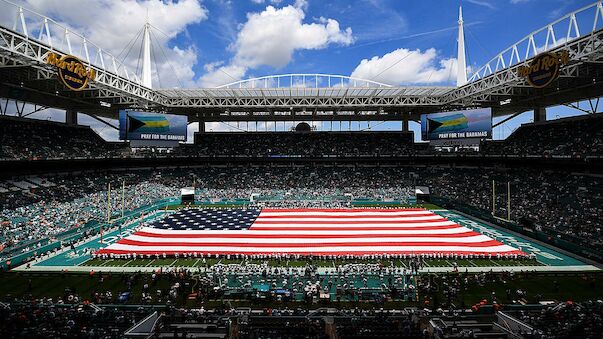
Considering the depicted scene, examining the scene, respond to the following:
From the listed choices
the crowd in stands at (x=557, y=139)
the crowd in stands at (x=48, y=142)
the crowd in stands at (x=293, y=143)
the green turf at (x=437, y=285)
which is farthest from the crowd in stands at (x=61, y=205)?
the crowd in stands at (x=557, y=139)

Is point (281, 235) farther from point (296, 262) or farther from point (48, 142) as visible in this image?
point (48, 142)

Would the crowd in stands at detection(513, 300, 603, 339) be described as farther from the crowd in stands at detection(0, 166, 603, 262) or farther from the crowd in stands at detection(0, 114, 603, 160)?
the crowd in stands at detection(0, 114, 603, 160)

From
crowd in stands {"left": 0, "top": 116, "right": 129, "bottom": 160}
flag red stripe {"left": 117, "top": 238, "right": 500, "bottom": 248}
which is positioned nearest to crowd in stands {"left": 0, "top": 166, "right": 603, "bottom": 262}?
crowd in stands {"left": 0, "top": 116, "right": 129, "bottom": 160}

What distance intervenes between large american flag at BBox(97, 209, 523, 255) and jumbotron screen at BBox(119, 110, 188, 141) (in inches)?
471

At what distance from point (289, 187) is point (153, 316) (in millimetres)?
36443

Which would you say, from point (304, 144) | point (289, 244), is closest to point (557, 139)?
point (304, 144)

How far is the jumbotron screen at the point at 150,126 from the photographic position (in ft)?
A: 124

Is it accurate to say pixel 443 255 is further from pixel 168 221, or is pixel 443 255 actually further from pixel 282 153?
pixel 282 153

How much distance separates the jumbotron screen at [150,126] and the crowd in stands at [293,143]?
326 inches

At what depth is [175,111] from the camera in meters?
48.0

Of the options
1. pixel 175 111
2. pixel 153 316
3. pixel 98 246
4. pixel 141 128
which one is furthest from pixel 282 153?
pixel 153 316

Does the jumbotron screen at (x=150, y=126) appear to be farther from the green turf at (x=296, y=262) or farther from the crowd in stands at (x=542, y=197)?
the crowd in stands at (x=542, y=197)

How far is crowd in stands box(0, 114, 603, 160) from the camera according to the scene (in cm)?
3528

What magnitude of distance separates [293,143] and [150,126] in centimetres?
2451
